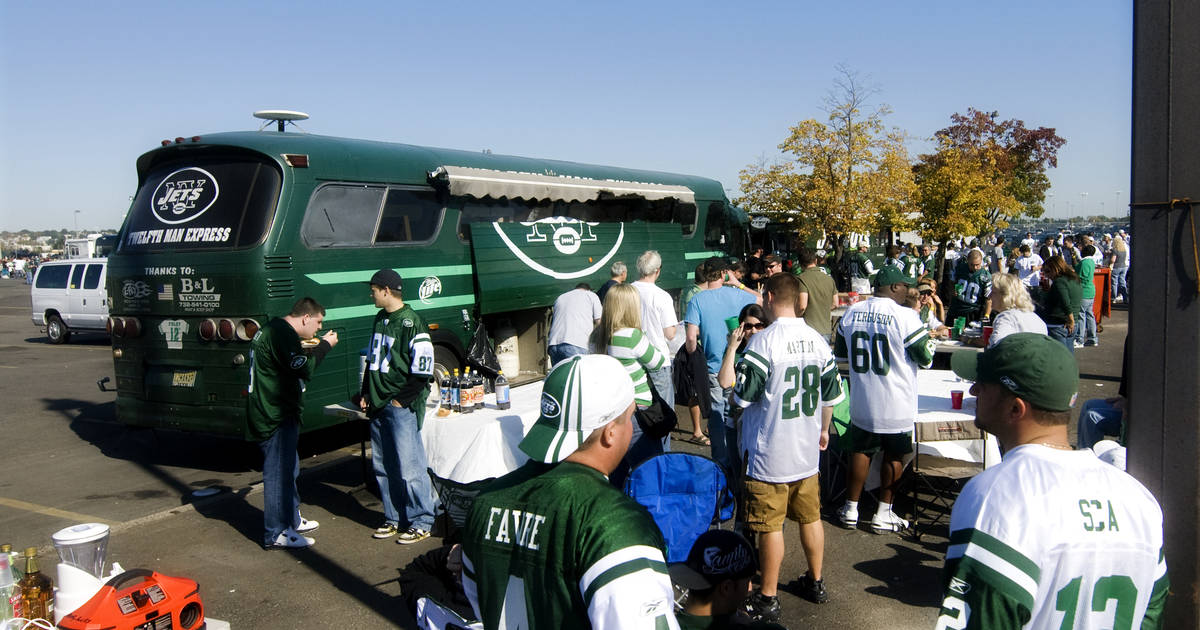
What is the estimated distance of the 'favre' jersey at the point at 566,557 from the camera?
1.78m

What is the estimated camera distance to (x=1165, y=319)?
3322 mm

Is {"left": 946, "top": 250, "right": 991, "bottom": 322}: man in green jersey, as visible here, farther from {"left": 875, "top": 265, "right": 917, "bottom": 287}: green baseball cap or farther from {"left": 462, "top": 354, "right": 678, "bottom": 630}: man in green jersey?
{"left": 462, "top": 354, "right": 678, "bottom": 630}: man in green jersey

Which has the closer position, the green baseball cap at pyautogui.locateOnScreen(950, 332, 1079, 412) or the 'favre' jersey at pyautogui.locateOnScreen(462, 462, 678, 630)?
the 'favre' jersey at pyautogui.locateOnScreen(462, 462, 678, 630)

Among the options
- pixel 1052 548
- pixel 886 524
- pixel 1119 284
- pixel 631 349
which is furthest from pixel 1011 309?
pixel 1119 284

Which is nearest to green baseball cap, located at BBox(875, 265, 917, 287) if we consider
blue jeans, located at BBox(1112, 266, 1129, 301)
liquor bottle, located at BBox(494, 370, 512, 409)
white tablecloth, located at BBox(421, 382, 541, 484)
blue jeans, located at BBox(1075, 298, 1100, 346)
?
white tablecloth, located at BBox(421, 382, 541, 484)

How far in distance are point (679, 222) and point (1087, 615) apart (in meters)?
13.1

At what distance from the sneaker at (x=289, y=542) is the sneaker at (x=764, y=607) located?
331cm

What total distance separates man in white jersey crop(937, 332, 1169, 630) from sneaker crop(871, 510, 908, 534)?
419cm

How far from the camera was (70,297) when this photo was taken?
19.6 meters

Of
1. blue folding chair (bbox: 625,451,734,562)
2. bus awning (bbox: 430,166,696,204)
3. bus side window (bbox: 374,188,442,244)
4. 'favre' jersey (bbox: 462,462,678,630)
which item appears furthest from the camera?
bus awning (bbox: 430,166,696,204)

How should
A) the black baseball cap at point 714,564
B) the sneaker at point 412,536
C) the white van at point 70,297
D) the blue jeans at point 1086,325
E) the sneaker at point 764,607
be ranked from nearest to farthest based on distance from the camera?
1. the black baseball cap at point 714,564
2. the sneaker at point 764,607
3. the sneaker at point 412,536
4. the blue jeans at point 1086,325
5. the white van at point 70,297

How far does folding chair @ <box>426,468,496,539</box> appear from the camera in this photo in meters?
4.30

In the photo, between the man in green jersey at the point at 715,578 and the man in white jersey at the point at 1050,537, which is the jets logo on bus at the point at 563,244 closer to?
the man in green jersey at the point at 715,578

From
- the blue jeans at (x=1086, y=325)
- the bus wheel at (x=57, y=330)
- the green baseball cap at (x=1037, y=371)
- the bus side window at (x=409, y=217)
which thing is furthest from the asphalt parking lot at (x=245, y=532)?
the bus wheel at (x=57, y=330)
